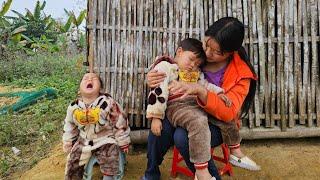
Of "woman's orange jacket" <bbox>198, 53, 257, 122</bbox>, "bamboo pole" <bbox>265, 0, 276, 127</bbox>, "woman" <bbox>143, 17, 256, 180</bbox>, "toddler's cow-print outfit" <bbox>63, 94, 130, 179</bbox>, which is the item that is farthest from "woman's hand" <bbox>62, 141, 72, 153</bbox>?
"bamboo pole" <bbox>265, 0, 276, 127</bbox>

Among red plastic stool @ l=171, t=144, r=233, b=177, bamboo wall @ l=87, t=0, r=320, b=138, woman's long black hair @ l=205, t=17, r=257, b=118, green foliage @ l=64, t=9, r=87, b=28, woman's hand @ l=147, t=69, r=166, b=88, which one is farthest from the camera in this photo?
green foliage @ l=64, t=9, r=87, b=28

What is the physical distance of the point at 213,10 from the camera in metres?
4.27

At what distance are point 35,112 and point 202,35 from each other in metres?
2.89

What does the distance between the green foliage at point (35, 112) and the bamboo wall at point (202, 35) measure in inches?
51.1

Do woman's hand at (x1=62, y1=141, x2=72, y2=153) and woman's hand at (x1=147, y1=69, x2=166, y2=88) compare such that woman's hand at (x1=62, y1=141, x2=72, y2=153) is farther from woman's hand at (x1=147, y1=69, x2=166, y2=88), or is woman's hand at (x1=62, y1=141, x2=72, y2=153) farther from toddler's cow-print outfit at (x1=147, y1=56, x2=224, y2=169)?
woman's hand at (x1=147, y1=69, x2=166, y2=88)

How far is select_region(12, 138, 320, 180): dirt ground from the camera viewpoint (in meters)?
3.95

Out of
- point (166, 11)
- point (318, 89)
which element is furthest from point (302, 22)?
point (166, 11)

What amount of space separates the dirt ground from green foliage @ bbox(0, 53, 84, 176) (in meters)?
0.30

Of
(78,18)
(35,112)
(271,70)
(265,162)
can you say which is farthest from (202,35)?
(78,18)

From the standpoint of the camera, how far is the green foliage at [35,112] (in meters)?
4.83

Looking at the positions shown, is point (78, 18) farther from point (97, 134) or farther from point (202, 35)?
point (97, 134)

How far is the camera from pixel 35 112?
605 cm

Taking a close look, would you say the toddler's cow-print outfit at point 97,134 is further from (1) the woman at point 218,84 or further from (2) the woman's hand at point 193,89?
(2) the woman's hand at point 193,89

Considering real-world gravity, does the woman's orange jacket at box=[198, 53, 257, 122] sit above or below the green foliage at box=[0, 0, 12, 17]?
below
